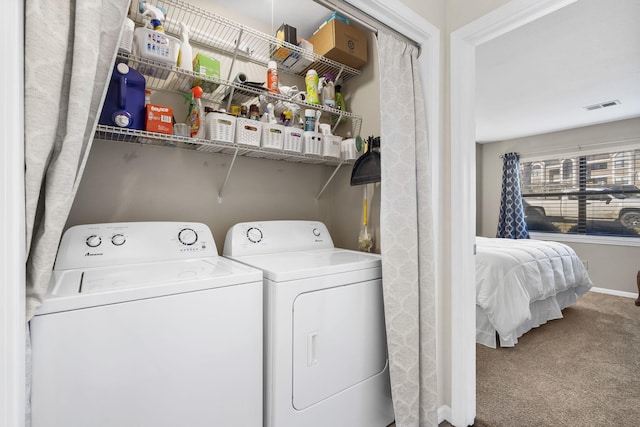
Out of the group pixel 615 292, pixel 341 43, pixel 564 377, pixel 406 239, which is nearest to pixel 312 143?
pixel 341 43

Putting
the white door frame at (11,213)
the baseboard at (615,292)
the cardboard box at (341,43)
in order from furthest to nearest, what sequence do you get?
the baseboard at (615,292)
the cardboard box at (341,43)
the white door frame at (11,213)

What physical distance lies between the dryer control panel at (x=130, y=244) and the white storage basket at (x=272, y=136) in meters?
0.53

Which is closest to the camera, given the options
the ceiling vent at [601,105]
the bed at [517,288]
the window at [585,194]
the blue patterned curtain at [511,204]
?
the bed at [517,288]

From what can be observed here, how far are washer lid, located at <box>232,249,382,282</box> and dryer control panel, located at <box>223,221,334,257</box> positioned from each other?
0.06 metres

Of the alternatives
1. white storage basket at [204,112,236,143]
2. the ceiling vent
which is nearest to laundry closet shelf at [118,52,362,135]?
white storage basket at [204,112,236,143]

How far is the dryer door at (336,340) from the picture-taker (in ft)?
4.07

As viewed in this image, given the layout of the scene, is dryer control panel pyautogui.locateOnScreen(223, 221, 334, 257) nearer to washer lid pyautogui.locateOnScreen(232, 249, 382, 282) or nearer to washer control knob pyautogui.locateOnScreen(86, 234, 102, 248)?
washer lid pyautogui.locateOnScreen(232, 249, 382, 282)

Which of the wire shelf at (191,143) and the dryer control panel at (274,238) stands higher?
the wire shelf at (191,143)

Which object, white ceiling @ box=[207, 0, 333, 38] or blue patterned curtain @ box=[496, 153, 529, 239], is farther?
blue patterned curtain @ box=[496, 153, 529, 239]

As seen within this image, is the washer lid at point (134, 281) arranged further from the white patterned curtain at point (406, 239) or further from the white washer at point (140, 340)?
the white patterned curtain at point (406, 239)

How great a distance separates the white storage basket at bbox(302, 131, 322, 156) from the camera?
68.9 inches

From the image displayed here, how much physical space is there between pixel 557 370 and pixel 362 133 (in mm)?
2141

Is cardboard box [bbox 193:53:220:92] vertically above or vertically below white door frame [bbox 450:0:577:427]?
above

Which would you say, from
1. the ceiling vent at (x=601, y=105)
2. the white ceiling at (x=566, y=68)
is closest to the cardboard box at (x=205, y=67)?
the white ceiling at (x=566, y=68)
